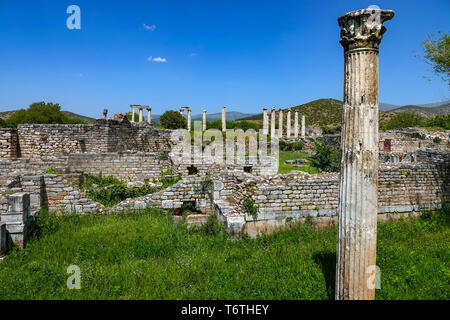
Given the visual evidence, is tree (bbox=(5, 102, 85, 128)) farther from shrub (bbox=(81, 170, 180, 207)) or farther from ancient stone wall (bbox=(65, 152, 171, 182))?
shrub (bbox=(81, 170, 180, 207))

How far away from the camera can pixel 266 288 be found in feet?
14.2

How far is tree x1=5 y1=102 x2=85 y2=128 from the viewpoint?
33.5 metres

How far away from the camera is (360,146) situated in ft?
11.3

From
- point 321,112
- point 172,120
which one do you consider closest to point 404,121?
point 321,112

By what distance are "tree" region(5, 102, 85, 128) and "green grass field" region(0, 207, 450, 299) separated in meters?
33.6

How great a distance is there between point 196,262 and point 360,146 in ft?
11.4

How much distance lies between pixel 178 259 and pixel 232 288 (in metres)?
1.38

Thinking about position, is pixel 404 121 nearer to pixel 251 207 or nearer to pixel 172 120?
pixel 172 120

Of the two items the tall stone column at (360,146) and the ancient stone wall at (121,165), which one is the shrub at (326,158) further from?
the tall stone column at (360,146)

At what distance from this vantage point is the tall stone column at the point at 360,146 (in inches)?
135

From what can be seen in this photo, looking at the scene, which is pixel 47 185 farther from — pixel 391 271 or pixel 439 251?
pixel 439 251

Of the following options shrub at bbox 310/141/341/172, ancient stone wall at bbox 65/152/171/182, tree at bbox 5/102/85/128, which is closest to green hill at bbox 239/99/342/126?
tree at bbox 5/102/85/128

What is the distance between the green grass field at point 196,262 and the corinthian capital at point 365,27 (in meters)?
3.60
